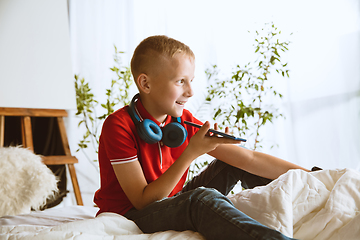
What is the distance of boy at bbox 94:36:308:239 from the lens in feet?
3.11

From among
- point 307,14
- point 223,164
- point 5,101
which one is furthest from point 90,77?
point 223,164

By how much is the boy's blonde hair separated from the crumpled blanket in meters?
0.56

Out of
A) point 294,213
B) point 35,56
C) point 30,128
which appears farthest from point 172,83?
point 35,56

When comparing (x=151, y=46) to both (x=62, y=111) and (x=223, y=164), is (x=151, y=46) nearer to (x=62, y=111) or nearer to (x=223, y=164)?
(x=223, y=164)

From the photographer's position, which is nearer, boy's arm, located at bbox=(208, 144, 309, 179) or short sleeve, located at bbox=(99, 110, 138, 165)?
short sleeve, located at bbox=(99, 110, 138, 165)

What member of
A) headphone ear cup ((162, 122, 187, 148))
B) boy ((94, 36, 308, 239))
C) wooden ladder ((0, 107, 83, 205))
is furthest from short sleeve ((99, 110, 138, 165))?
wooden ladder ((0, 107, 83, 205))

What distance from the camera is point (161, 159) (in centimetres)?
121

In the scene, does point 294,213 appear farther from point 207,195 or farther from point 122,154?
point 122,154

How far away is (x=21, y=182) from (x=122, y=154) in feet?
2.78

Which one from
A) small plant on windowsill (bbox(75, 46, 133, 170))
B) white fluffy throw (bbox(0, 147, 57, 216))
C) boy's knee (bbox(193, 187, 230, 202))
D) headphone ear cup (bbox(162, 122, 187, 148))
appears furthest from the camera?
small plant on windowsill (bbox(75, 46, 133, 170))

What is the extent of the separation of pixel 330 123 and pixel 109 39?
7.10ft

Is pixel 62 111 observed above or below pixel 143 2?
below

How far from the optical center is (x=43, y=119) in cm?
262

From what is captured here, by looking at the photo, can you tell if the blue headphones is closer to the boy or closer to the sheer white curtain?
the boy
